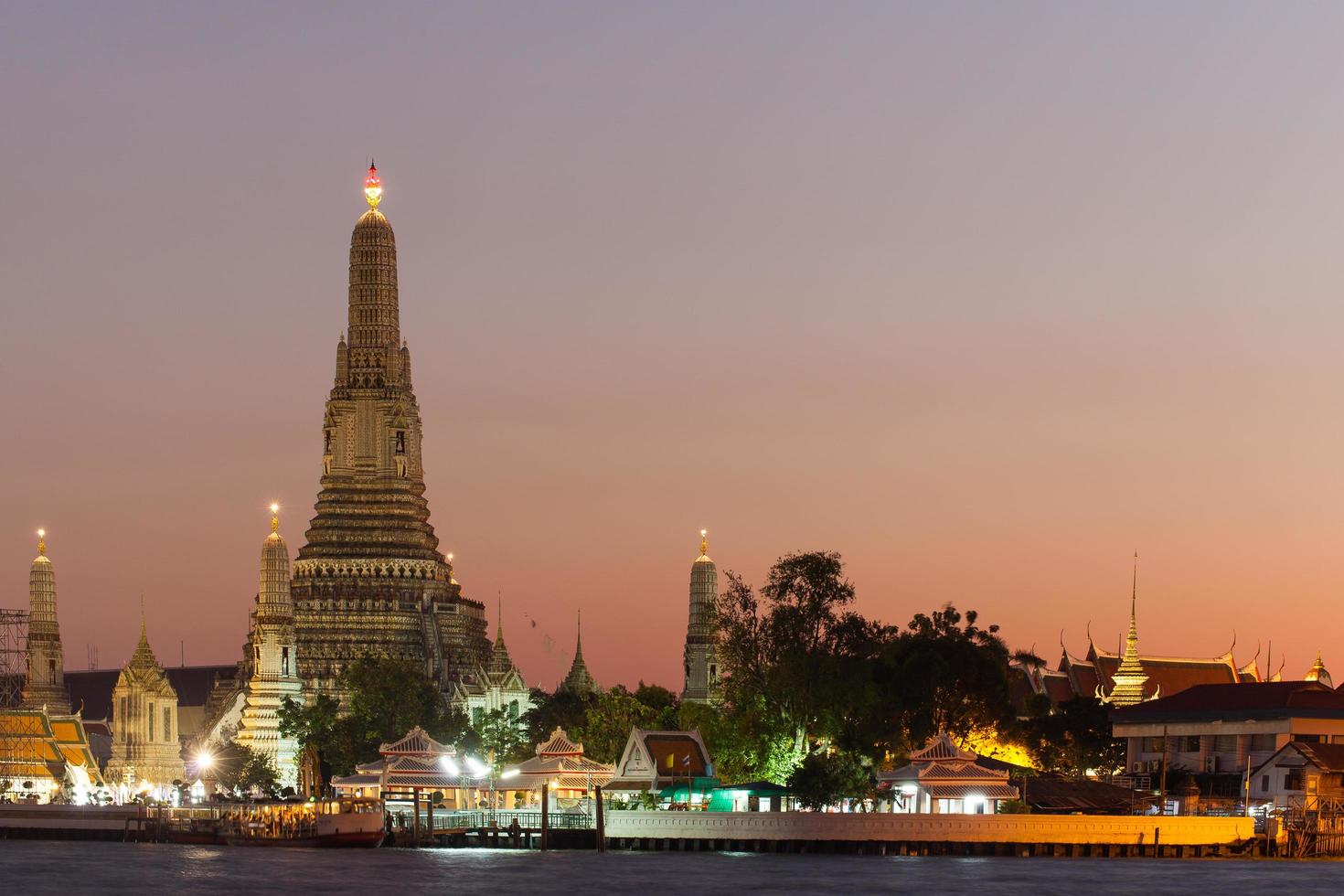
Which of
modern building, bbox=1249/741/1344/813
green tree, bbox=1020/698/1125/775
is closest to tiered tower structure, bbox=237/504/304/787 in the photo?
green tree, bbox=1020/698/1125/775

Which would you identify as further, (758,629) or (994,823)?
(758,629)

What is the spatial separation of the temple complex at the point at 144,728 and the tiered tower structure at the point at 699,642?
98.4 feet

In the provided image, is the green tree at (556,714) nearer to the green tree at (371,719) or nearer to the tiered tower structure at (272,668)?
the green tree at (371,719)

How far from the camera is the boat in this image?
103 meters

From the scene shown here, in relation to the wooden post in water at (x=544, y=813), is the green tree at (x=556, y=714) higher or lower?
higher

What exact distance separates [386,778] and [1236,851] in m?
35.1

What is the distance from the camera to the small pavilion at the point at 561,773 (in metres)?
102

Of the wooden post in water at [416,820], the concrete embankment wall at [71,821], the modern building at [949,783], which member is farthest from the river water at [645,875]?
the concrete embankment wall at [71,821]

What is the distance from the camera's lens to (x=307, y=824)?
105 m

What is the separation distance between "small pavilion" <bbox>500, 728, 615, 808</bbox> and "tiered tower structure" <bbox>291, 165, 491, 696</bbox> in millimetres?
37460

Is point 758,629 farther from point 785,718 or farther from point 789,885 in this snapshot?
point 789,885

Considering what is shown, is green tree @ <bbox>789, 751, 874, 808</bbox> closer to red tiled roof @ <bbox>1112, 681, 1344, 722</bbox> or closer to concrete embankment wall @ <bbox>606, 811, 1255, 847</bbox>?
concrete embankment wall @ <bbox>606, 811, 1255, 847</bbox>

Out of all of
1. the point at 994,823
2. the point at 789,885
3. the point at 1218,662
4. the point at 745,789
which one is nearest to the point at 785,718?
the point at 745,789

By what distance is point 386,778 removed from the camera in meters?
105
